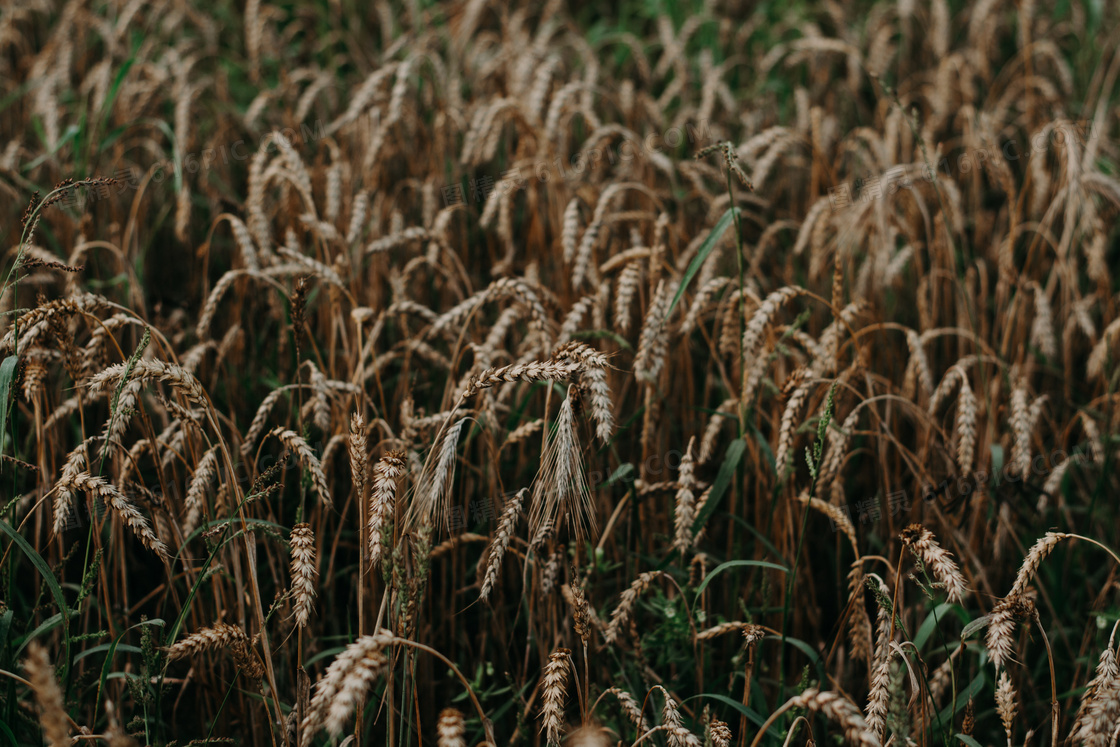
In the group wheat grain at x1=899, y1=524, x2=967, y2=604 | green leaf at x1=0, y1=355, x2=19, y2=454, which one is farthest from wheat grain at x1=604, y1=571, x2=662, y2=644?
green leaf at x1=0, y1=355, x2=19, y2=454

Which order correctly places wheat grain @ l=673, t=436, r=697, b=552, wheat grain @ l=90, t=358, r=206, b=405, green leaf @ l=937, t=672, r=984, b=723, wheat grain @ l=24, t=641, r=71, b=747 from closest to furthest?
wheat grain @ l=24, t=641, r=71, b=747, wheat grain @ l=90, t=358, r=206, b=405, green leaf @ l=937, t=672, r=984, b=723, wheat grain @ l=673, t=436, r=697, b=552

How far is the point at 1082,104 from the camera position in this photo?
10.6 feet

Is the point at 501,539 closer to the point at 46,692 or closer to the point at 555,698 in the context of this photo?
the point at 555,698

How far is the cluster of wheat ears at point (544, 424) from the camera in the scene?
1233 mm

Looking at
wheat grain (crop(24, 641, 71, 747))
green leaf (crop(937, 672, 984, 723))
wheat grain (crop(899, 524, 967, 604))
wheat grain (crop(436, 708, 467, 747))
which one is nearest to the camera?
wheat grain (crop(24, 641, 71, 747))

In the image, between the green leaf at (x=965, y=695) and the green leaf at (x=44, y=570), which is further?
the green leaf at (x=965, y=695)

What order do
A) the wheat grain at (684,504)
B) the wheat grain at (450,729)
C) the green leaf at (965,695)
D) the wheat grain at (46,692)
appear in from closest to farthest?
1. the wheat grain at (46,692)
2. the wheat grain at (450,729)
3. the green leaf at (965,695)
4. the wheat grain at (684,504)

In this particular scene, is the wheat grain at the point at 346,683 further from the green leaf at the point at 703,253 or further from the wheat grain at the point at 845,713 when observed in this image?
the green leaf at the point at 703,253

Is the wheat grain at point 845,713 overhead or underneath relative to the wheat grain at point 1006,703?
overhead

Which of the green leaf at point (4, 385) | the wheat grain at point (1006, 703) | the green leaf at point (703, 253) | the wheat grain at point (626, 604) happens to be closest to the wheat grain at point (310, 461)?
the green leaf at point (4, 385)

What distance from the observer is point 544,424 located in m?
1.37

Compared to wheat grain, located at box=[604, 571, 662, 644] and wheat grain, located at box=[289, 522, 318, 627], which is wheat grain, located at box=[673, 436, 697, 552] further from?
wheat grain, located at box=[289, 522, 318, 627]

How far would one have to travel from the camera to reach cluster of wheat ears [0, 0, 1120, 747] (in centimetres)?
123

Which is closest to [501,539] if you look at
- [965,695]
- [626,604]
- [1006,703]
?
[626,604]
